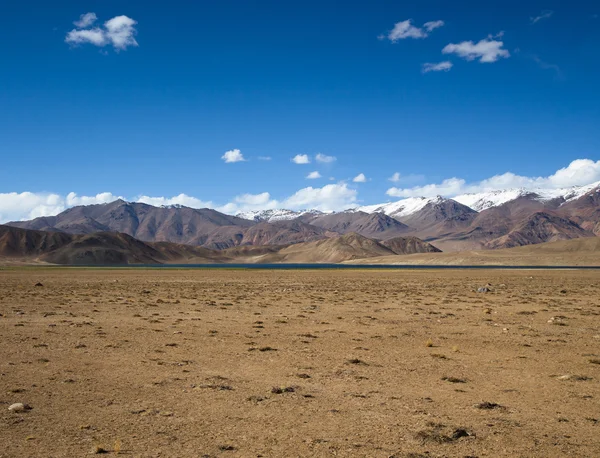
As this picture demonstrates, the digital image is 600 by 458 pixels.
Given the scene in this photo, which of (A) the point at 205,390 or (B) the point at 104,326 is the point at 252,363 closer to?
(A) the point at 205,390

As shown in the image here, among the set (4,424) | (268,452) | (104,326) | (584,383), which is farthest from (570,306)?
(4,424)

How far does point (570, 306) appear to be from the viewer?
31875 millimetres

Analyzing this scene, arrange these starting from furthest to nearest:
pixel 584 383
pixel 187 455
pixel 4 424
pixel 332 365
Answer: pixel 332 365 → pixel 584 383 → pixel 4 424 → pixel 187 455

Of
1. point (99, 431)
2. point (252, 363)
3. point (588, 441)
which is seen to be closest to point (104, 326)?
point (252, 363)

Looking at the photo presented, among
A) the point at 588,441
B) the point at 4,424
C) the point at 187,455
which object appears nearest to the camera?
the point at 187,455

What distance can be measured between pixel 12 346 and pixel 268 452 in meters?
12.4

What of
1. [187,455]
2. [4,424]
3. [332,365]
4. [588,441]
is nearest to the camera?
[187,455]

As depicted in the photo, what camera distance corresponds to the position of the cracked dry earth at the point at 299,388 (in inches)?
328

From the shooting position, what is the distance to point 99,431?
28.9 feet

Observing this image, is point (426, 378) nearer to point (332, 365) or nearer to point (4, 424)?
point (332, 365)

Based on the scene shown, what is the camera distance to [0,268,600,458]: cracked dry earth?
8336 millimetres

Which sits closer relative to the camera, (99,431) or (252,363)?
(99,431)

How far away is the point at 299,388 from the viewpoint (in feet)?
38.6

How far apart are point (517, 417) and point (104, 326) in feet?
57.2
